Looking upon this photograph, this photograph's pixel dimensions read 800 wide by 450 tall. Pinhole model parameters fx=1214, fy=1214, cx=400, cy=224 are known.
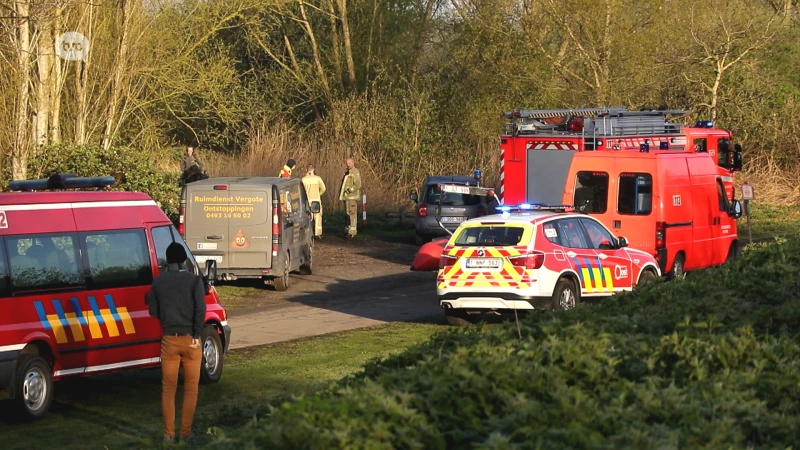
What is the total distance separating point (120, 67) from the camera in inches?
1111

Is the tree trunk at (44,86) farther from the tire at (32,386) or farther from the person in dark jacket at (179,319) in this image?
the person in dark jacket at (179,319)

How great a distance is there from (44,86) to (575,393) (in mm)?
20215

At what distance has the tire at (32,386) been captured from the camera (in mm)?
10391

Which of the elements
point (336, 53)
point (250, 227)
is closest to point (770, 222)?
point (336, 53)

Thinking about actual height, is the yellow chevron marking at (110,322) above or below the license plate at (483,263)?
below

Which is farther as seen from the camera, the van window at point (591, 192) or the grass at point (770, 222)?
the grass at point (770, 222)

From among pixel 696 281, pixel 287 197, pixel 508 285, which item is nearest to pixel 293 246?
pixel 287 197

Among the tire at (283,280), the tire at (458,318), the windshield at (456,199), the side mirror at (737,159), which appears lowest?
the tire at (458,318)

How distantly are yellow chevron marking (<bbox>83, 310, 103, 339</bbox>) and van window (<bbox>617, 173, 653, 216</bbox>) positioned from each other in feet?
33.4

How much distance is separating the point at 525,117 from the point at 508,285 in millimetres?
8495

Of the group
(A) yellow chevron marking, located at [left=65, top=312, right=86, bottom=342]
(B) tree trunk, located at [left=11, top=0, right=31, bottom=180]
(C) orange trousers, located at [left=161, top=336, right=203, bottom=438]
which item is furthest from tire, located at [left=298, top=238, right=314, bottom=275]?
(C) orange trousers, located at [left=161, top=336, right=203, bottom=438]

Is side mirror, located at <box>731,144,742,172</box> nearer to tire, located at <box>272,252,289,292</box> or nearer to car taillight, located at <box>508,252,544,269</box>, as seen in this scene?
tire, located at <box>272,252,289,292</box>

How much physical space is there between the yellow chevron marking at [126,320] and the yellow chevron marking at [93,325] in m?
0.32

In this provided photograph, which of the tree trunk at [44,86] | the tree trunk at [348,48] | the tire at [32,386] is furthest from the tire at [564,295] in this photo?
the tree trunk at [348,48]
